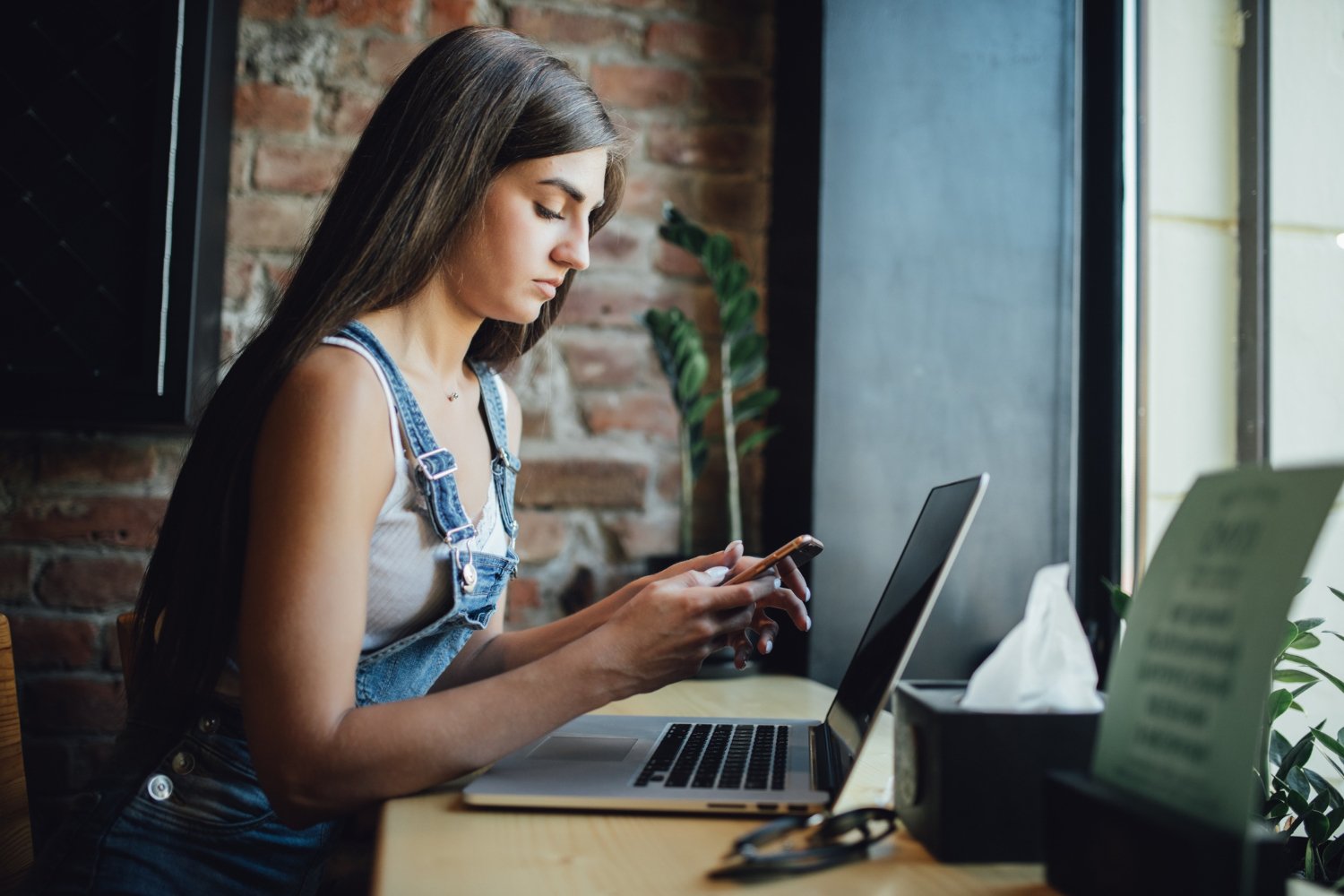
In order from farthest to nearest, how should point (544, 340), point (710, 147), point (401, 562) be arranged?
point (710, 147), point (544, 340), point (401, 562)

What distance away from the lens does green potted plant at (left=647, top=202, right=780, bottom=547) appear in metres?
1.64

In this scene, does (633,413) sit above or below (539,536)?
above

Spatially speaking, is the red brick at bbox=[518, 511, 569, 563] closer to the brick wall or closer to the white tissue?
the brick wall

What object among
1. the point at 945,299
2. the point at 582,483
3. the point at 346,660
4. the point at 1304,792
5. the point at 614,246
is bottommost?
the point at 1304,792

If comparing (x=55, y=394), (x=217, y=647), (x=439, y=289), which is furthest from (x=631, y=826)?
(x=55, y=394)

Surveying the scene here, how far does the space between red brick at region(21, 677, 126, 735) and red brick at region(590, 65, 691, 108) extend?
1289 mm

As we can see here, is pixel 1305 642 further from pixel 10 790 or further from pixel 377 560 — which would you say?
pixel 10 790

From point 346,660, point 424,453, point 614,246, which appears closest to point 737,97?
point 614,246

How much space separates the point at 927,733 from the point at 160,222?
1.37 metres

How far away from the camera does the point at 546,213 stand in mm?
1080

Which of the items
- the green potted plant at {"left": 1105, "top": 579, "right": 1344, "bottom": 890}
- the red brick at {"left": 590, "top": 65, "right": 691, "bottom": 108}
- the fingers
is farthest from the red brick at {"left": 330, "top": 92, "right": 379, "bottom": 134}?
the green potted plant at {"left": 1105, "top": 579, "right": 1344, "bottom": 890}

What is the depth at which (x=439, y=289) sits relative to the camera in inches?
43.6

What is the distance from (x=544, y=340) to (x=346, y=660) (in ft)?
3.44

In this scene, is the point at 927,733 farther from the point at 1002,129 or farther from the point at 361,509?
the point at 1002,129
